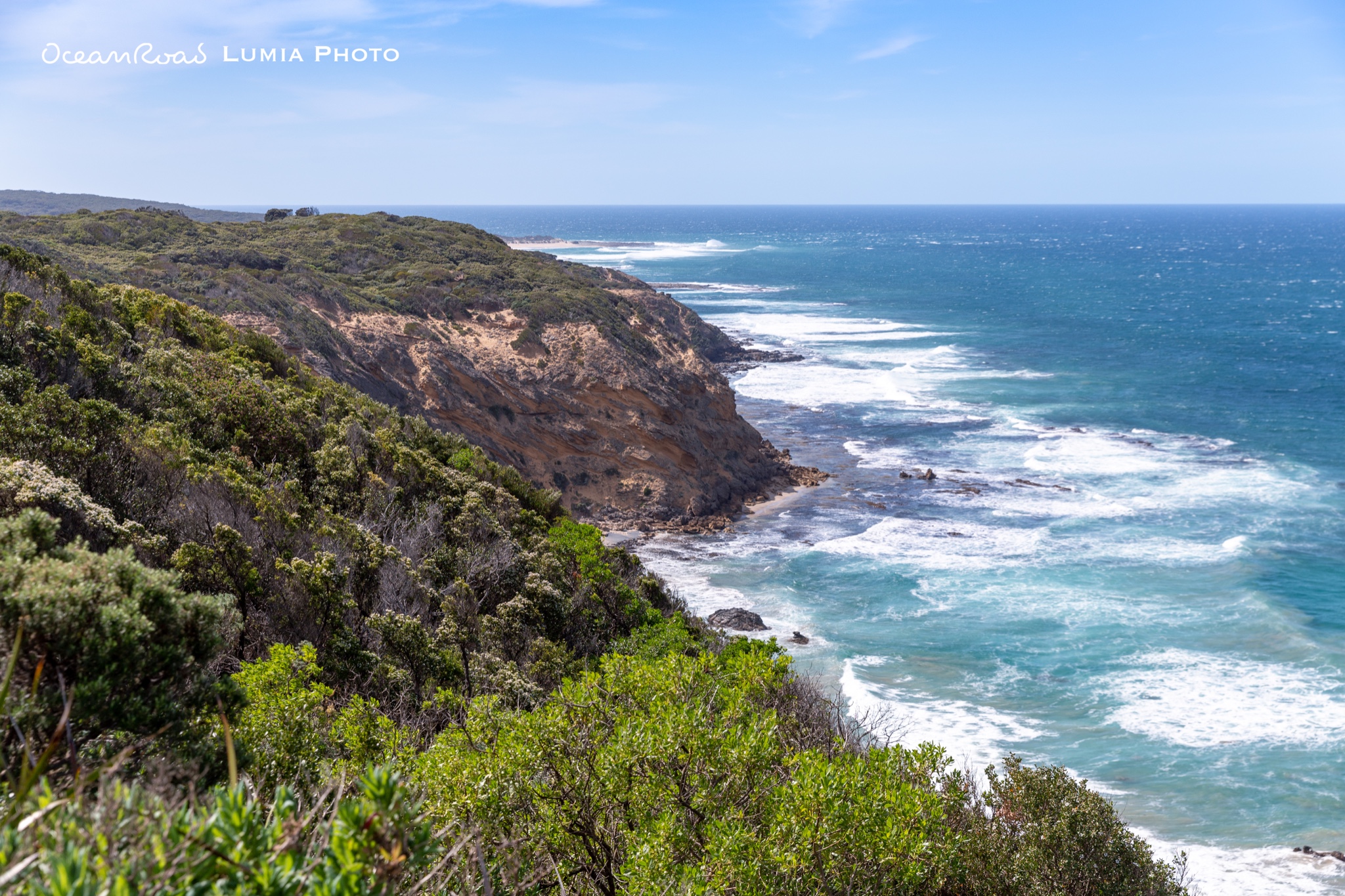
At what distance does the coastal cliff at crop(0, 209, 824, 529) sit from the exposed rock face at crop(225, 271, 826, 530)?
6cm

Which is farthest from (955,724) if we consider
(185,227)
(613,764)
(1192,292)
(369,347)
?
(1192,292)

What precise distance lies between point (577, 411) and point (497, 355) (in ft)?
13.5

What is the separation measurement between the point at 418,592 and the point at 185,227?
115 feet

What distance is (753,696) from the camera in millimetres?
11445

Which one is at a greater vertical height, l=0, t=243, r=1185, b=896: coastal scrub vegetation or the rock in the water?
l=0, t=243, r=1185, b=896: coastal scrub vegetation

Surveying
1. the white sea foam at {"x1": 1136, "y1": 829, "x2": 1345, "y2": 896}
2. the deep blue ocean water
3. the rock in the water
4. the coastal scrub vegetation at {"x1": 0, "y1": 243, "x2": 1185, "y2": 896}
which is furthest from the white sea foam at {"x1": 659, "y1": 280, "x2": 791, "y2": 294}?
the white sea foam at {"x1": 1136, "y1": 829, "x2": 1345, "y2": 896}

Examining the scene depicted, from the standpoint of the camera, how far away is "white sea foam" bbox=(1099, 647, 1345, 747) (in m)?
20.9

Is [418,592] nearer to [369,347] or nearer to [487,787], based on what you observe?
[487,787]

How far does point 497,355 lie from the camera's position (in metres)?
38.1

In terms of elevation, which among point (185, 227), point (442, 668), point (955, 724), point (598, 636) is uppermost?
point (185, 227)

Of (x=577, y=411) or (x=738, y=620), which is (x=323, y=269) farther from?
(x=738, y=620)

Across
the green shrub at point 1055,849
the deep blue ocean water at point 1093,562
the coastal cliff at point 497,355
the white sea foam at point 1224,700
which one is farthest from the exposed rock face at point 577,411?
the green shrub at point 1055,849

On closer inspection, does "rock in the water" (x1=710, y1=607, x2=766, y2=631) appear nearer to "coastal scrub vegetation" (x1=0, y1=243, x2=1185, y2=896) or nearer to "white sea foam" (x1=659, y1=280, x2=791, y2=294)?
"coastal scrub vegetation" (x1=0, y1=243, x2=1185, y2=896)

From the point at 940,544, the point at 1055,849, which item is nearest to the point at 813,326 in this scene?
the point at 940,544
